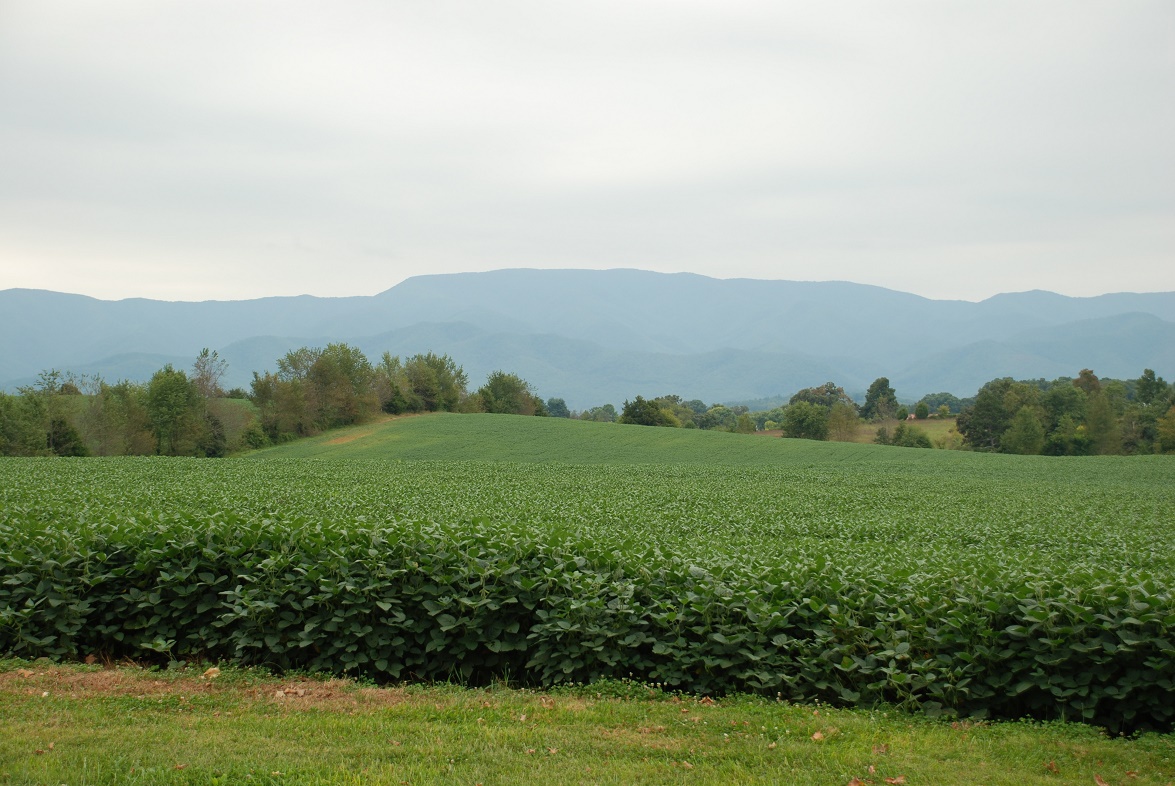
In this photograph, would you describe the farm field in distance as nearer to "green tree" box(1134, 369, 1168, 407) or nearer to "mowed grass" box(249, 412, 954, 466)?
"mowed grass" box(249, 412, 954, 466)

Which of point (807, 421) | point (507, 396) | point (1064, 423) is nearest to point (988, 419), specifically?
point (1064, 423)

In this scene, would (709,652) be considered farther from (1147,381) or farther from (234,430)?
(1147,381)

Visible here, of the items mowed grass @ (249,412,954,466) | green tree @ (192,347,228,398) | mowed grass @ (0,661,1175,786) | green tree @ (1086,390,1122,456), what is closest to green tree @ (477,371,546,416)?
mowed grass @ (249,412,954,466)

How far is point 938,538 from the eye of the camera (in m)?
20.5

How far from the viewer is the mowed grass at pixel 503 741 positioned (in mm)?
5348

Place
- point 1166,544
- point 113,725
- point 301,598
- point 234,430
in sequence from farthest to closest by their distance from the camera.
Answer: point 234,430, point 1166,544, point 301,598, point 113,725

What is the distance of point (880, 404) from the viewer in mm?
138500

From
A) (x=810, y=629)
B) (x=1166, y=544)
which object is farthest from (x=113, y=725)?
(x=1166, y=544)

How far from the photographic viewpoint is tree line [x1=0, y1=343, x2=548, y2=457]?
214 feet

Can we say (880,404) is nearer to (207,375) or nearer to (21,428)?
(207,375)

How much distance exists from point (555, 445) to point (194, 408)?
34.1 metres

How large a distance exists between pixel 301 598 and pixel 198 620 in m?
1.27

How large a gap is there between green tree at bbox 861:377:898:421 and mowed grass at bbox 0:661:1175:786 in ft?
442

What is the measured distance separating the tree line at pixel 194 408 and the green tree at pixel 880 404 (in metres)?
84.0
